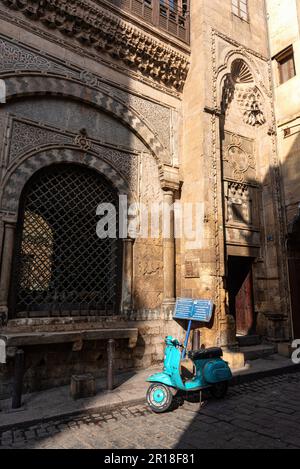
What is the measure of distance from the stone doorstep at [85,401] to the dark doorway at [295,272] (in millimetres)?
2307

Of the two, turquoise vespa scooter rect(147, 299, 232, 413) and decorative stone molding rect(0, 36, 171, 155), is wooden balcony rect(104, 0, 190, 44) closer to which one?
decorative stone molding rect(0, 36, 171, 155)

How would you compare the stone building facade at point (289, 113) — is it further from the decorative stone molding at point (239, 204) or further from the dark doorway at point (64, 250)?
the dark doorway at point (64, 250)

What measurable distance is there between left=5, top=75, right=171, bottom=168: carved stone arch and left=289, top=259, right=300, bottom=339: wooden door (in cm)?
436

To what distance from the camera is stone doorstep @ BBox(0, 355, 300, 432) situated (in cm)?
390

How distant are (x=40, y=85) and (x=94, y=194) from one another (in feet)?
7.55

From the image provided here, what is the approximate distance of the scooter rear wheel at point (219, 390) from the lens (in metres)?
4.82

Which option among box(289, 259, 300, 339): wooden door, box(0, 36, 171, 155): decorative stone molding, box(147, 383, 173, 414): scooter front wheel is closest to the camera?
box(147, 383, 173, 414): scooter front wheel

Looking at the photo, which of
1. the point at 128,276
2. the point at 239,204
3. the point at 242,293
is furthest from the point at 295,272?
the point at 128,276

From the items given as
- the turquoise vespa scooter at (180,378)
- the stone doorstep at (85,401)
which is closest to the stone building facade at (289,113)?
the stone doorstep at (85,401)

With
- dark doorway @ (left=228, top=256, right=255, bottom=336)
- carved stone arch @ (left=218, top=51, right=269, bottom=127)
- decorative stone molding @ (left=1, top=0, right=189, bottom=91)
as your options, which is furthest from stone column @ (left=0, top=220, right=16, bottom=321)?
carved stone arch @ (left=218, top=51, right=269, bottom=127)

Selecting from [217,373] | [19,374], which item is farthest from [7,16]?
[217,373]

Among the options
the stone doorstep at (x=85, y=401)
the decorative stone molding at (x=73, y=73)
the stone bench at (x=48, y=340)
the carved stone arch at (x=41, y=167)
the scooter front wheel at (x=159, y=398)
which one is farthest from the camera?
the decorative stone molding at (x=73, y=73)
